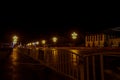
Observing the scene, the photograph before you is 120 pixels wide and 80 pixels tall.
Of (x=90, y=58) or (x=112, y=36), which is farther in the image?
(x=112, y=36)

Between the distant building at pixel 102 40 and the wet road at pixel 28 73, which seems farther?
the distant building at pixel 102 40

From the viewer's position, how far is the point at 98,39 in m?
62.5

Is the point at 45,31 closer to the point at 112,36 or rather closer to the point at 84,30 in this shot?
the point at 84,30

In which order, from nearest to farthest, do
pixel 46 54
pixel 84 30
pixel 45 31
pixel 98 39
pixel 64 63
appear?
pixel 64 63, pixel 46 54, pixel 98 39, pixel 84 30, pixel 45 31

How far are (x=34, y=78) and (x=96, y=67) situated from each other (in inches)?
169

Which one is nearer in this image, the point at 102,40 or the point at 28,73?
the point at 28,73

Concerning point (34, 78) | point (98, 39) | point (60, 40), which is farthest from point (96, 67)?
A: point (60, 40)

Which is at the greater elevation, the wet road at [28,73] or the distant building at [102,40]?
the distant building at [102,40]

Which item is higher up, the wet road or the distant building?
the distant building

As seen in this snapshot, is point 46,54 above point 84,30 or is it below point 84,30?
below

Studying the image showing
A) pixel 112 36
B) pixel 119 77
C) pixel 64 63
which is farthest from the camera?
pixel 112 36

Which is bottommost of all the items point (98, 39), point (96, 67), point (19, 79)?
point (19, 79)

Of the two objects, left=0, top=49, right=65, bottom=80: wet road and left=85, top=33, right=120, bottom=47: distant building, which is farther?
left=85, top=33, right=120, bottom=47: distant building

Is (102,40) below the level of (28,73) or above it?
above
